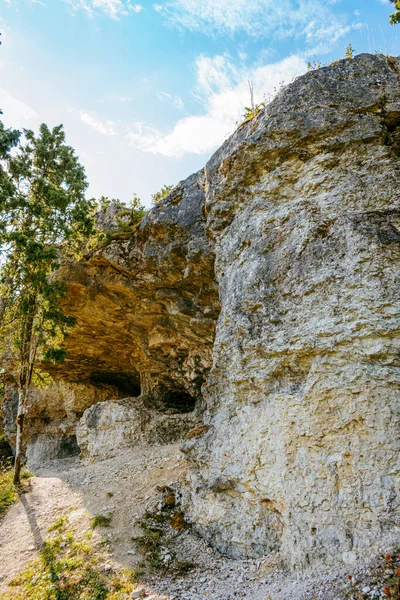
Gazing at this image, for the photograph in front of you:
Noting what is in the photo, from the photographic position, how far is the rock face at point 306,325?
659 cm

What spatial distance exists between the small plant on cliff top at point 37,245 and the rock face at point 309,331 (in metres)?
6.90

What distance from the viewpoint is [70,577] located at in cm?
782

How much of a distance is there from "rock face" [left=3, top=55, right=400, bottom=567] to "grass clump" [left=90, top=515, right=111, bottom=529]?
82.7 inches

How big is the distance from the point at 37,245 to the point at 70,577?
982 cm

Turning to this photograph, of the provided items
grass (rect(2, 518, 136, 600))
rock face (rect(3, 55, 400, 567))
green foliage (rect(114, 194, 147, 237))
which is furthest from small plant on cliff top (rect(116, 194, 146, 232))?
grass (rect(2, 518, 136, 600))

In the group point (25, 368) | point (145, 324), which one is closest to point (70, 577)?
point (25, 368)

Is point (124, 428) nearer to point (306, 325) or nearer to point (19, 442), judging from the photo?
point (19, 442)

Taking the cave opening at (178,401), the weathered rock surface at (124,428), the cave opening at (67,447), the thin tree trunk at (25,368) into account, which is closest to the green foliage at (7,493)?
the thin tree trunk at (25,368)

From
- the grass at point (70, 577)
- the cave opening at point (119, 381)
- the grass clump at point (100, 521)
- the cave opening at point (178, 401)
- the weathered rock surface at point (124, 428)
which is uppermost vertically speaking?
the cave opening at point (119, 381)

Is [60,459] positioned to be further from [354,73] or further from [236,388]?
[354,73]

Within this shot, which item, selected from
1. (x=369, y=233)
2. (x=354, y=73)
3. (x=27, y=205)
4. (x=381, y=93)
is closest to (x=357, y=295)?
(x=369, y=233)

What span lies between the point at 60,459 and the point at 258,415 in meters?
17.9

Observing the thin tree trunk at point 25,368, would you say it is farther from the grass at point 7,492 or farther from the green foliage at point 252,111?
the green foliage at point 252,111

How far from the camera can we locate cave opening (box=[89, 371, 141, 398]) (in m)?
23.6
